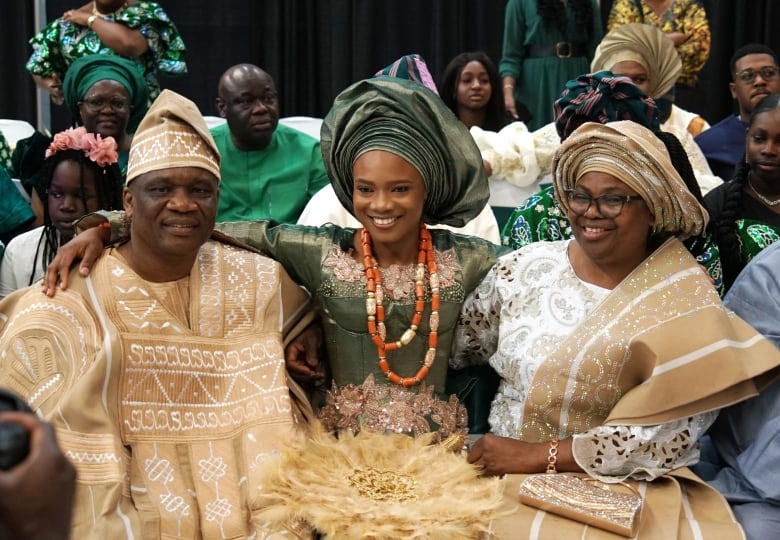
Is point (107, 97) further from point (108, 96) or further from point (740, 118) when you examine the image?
point (740, 118)

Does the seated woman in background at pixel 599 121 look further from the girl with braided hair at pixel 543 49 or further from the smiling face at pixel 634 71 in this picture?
the girl with braided hair at pixel 543 49

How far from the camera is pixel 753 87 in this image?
708cm

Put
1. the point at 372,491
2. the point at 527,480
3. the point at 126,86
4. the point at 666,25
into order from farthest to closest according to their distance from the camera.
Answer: the point at 666,25 < the point at 126,86 < the point at 527,480 < the point at 372,491

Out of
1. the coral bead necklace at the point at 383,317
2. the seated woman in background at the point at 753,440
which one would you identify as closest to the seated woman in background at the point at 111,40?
the coral bead necklace at the point at 383,317

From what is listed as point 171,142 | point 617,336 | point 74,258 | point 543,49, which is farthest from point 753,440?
point 543,49

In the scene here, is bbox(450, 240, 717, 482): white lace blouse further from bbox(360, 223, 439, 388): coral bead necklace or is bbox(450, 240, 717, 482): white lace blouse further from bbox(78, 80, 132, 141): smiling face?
bbox(78, 80, 132, 141): smiling face

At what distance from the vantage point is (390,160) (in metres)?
3.66

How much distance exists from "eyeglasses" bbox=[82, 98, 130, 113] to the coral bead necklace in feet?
9.65

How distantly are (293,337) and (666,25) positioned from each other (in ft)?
17.6

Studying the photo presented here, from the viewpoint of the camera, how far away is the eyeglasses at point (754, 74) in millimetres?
7125

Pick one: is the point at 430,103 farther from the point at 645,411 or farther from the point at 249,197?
the point at 249,197

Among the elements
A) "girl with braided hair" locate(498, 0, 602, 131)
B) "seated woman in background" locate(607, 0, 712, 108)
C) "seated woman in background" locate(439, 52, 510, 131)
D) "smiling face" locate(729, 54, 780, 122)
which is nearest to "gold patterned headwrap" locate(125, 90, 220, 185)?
"seated woman in background" locate(439, 52, 510, 131)

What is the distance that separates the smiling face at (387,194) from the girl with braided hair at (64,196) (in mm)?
1877

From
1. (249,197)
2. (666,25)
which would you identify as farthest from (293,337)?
(666,25)
